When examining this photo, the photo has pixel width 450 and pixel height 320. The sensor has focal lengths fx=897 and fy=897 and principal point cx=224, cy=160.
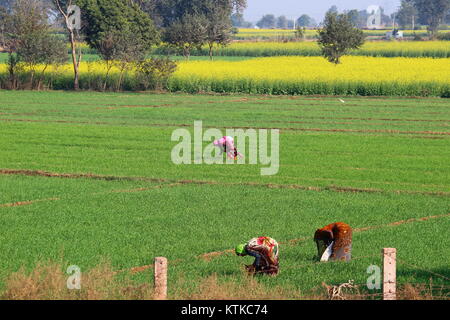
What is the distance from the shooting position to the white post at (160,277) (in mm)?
10438

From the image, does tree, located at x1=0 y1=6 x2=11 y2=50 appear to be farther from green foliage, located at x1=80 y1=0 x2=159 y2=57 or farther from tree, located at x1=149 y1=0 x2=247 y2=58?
tree, located at x1=149 y1=0 x2=247 y2=58

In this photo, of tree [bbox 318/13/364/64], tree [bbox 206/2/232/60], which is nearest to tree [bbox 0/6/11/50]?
tree [bbox 206/2/232/60]

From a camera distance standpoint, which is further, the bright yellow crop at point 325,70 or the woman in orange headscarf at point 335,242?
the bright yellow crop at point 325,70

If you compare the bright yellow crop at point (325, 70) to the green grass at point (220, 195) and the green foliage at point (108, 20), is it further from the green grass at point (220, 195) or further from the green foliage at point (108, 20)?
the green grass at point (220, 195)

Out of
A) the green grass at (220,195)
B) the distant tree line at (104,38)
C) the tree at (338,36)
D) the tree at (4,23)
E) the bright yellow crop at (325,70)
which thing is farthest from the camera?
the tree at (4,23)

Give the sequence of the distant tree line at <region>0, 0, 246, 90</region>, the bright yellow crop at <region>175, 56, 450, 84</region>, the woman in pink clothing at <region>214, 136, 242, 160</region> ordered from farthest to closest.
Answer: the distant tree line at <region>0, 0, 246, 90</region>, the bright yellow crop at <region>175, 56, 450, 84</region>, the woman in pink clothing at <region>214, 136, 242, 160</region>

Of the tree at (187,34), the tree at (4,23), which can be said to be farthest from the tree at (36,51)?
the tree at (187,34)

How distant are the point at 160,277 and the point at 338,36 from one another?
6483 centimetres

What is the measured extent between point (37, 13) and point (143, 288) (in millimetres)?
68142

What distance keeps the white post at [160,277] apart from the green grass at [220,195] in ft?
9.53

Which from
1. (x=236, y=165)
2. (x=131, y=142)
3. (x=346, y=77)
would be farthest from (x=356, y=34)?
(x=236, y=165)

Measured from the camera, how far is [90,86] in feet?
222

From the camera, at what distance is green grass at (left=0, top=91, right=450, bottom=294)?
15852mm

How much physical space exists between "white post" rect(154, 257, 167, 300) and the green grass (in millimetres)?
2904
